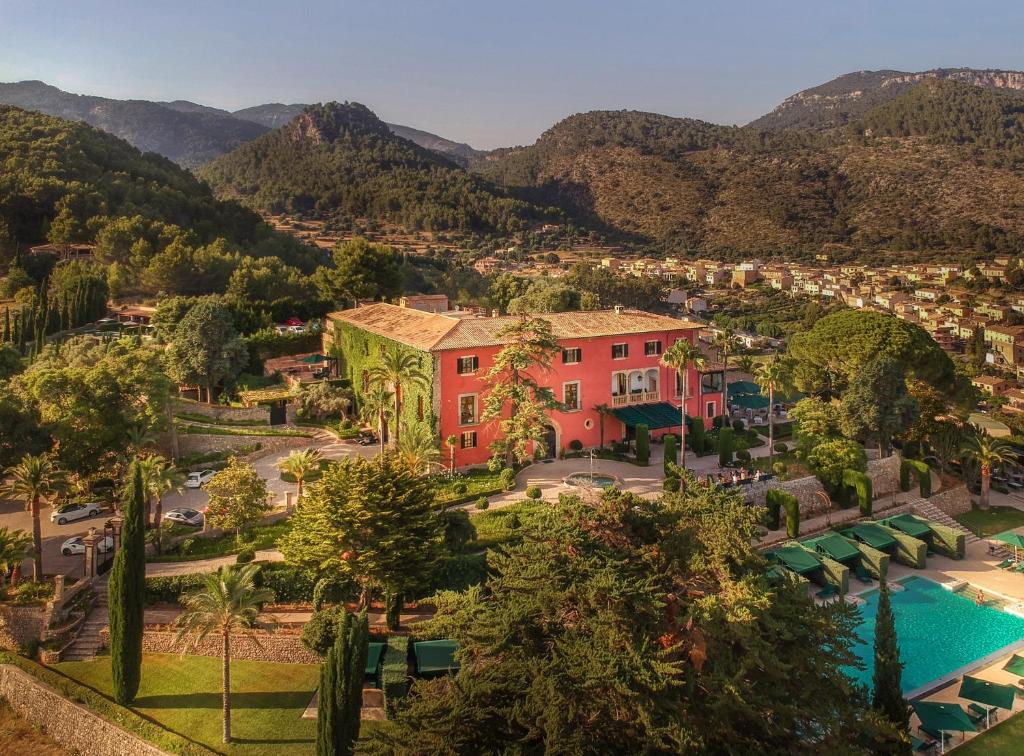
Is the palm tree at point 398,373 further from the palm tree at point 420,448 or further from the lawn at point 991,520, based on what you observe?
the lawn at point 991,520

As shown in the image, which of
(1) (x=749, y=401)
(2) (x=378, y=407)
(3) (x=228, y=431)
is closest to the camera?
(2) (x=378, y=407)

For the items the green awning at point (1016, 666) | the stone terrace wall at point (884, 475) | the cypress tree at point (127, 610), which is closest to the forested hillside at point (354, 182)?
the stone terrace wall at point (884, 475)

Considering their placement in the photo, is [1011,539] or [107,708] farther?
[1011,539]

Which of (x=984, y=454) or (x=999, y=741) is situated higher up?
(x=984, y=454)

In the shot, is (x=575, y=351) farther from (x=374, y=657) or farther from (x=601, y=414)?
(x=374, y=657)

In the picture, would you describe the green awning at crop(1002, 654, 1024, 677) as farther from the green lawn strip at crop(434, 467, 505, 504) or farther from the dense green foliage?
the green lawn strip at crop(434, 467, 505, 504)

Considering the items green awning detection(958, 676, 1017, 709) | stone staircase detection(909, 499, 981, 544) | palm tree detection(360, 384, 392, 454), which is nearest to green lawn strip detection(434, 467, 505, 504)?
palm tree detection(360, 384, 392, 454)

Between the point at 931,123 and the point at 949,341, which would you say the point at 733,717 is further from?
the point at 931,123

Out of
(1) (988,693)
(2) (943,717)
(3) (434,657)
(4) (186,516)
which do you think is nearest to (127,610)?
(3) (434,657)
